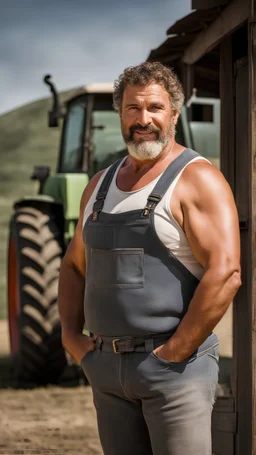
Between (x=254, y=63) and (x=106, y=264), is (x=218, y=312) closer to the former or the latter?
(x=106, y=264)

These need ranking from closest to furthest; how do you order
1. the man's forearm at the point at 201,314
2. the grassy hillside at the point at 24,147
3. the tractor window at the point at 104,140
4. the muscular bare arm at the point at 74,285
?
the man's forearm at the point at 201,314 → the muscular bare arm at the point at 74,285 → the tractor window at the point at 104,140 → the grassy hillside at the point at 24,147

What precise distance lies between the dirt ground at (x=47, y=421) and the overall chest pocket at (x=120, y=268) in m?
2.56

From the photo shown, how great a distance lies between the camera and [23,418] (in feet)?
20.1

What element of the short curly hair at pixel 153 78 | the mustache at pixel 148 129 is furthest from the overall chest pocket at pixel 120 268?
the short curly hair at pixel 153 78

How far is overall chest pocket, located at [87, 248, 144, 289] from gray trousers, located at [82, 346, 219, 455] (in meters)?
0.23

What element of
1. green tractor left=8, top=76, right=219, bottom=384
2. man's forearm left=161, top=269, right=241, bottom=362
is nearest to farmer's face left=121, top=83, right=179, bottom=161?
man's forearm left=161, top=269, right=241, bottom=362

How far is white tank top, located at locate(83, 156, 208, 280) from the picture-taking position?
2.74m

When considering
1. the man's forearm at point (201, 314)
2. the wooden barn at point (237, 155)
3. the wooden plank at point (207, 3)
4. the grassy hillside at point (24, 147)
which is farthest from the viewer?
the grassy hillside at point (24, 147)

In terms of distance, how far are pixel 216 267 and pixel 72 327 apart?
0.70m

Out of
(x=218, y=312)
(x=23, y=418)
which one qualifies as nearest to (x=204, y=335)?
(x=218, y=312)

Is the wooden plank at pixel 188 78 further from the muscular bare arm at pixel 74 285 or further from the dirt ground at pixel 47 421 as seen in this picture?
the muscular bare arm at pixel 74 285

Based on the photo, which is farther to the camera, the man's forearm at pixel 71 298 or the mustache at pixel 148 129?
the man's forearm at pixel 71 298

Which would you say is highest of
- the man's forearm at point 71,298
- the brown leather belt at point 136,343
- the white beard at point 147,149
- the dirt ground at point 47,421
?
the white beard at point 147,149

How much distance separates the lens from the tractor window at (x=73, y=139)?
7.66 metres
